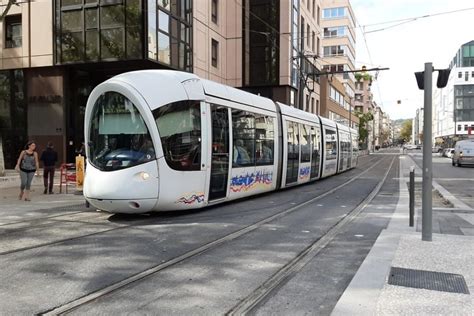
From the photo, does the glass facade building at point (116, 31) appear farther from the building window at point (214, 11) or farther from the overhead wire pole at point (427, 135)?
the overhead wire pole at point (427, 135)

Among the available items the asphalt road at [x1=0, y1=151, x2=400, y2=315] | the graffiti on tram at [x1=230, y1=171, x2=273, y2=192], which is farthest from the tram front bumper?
the graffiti on tram at [x1=230, y1=171, x2=273, y2=192]

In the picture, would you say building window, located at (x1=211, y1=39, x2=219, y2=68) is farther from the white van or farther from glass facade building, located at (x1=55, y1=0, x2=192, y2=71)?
the white van

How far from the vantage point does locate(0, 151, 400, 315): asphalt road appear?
476cm

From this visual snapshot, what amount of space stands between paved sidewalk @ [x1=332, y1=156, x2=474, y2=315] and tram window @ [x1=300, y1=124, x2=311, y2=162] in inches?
333

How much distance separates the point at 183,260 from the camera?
21.1 feet

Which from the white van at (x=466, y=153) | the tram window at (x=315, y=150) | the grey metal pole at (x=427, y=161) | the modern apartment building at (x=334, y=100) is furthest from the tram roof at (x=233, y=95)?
the modern apartment building at (x=334, y=100)

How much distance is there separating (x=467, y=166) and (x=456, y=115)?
6941cm

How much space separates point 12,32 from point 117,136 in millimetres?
19745

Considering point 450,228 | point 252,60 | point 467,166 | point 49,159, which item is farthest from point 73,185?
point 467,166

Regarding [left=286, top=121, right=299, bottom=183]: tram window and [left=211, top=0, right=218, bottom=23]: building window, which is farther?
[left=211, top=0, right=218, bottom=23]: building window

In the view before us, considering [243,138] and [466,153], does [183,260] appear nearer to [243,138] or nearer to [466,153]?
[243,138]

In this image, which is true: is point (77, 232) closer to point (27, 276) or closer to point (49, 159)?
point (27, 276)

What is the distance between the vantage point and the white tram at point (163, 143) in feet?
30.6

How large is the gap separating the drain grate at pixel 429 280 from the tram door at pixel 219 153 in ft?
18.7
